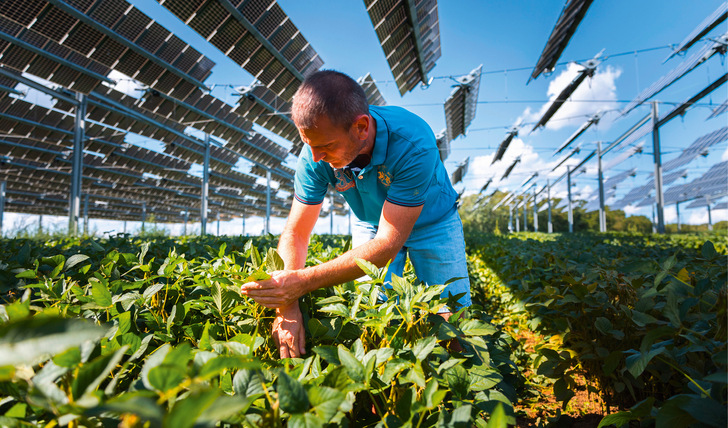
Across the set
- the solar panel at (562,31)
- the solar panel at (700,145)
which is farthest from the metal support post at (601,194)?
the solar panel at (562,31)

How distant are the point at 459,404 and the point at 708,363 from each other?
3.26 ft

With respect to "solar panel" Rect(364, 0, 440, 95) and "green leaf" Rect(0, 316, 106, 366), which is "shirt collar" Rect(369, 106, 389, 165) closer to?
"green leaf" Rect(0, 316, 106, 366)

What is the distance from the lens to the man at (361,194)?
1.34m

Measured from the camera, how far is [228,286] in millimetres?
1293

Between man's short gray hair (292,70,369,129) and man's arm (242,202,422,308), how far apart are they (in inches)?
19.8

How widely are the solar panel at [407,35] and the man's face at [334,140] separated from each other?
5202mm

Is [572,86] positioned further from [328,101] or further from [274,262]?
[274,262]

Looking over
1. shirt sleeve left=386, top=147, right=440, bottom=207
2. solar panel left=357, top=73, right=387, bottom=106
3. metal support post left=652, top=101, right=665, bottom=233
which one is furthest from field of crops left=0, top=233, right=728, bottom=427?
metal support post left=652, top=101, right=665, bottom=233

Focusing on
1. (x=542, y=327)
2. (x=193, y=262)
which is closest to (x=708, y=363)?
(x=542, y=327)

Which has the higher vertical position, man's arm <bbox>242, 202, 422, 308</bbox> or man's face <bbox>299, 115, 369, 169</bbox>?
man's face <bbox>299, 115, 369, 169</bbox>

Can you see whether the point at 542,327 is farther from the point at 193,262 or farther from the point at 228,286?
the point at 193,262

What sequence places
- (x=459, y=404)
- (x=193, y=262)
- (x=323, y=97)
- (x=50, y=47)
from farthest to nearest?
(x=50, y=47) → (x=193, y=262) → (x=323, y=97) → (x=459, y=404)

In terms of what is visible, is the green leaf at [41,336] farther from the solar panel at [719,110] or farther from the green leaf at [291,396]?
the solar panel at [719,110]

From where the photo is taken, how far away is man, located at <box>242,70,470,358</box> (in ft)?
4.39
